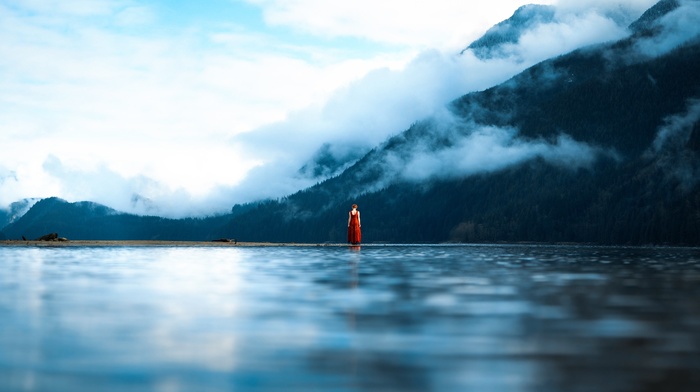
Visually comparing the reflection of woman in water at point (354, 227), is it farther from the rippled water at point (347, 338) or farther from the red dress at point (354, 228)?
the rippled water at point (347, 338)

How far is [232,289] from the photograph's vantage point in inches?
844

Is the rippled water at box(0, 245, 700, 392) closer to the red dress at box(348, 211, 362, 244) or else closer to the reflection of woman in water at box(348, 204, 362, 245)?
the reflection of woman in water at box(348, 204, 362, 245)

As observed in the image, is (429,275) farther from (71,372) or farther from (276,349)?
(71,372)

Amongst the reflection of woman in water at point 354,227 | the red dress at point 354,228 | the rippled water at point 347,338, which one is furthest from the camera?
the red dress at point 354,228

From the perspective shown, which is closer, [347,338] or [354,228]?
[347,338]

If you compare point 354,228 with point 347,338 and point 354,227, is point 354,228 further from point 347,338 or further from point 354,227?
point 347,338

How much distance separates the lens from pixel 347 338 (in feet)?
40.0

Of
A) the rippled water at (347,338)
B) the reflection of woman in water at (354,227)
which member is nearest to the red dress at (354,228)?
the reflection of woman in water at (354,227)

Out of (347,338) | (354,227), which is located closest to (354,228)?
(354,227)

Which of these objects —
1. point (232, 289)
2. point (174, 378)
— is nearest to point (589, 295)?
point (232, 289)

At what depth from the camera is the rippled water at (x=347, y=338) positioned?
356 inches

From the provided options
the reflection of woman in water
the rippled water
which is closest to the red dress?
the reflection of woman in water

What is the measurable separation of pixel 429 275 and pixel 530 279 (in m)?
3.51

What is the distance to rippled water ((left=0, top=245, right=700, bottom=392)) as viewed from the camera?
29.7ft
